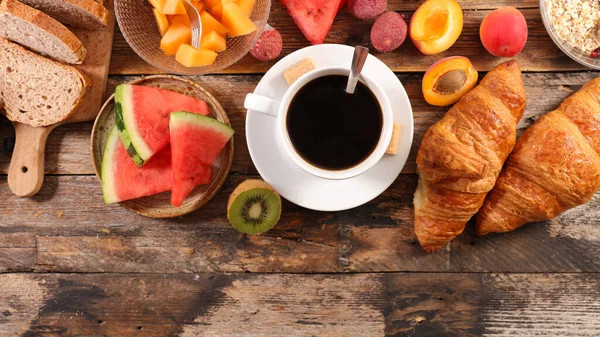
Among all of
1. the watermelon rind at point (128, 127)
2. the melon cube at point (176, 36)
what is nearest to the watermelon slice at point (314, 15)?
the melon cube at point (176, 36)

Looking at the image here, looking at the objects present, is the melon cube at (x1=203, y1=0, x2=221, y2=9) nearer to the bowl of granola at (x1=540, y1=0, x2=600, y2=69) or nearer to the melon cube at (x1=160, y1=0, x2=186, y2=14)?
the melon cube at (x1=160, y1=0, x2=186, y2=14)

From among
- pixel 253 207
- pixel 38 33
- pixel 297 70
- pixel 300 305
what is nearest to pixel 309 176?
pixel 253 207

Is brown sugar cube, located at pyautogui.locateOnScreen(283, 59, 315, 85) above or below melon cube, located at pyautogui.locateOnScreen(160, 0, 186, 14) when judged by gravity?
below

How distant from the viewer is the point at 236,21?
1.46 metres

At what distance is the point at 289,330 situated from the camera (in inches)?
65.6

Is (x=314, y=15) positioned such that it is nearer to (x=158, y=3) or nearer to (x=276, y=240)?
(x=158, y=3)

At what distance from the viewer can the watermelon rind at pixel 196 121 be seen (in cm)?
144

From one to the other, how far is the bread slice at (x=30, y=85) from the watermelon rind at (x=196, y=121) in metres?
0.40

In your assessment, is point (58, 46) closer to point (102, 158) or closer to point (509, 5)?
point (102, 158)

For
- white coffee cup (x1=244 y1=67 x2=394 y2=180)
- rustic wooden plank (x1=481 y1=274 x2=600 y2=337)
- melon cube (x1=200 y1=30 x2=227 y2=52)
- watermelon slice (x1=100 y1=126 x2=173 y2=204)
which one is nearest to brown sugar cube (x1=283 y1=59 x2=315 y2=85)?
white coffee cup (x1=244 y1=67 x2=394 y2=180)

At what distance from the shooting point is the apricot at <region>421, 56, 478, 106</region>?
1504 millimetres

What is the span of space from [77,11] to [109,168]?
0.52 m

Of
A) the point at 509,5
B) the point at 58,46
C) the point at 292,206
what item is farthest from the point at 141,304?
the point at 509,5

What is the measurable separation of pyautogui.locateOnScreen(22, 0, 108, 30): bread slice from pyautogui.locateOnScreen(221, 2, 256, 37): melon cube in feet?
1.41
